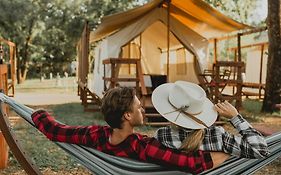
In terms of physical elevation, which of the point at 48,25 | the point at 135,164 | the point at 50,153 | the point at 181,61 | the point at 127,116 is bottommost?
the point at 50,153

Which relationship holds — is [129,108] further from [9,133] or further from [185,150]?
[9,133]

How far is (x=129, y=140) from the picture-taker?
1968mm

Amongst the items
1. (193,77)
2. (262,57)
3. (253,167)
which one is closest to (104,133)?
(253,167)

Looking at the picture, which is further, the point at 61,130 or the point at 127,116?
the point at 61,130

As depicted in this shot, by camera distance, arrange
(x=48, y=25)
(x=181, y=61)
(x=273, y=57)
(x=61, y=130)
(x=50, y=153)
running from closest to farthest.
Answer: (x=61, y=130), (x=50, y=153), (x=273, y=57), (x=181, y=61), (x=48, y=25)

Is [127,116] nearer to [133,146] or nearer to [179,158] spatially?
[133,146]

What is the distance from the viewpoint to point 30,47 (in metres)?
27.2

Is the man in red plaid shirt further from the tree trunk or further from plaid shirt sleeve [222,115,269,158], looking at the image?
the tree trunk

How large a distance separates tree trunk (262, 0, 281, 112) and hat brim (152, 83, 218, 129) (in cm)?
699

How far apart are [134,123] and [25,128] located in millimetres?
4849

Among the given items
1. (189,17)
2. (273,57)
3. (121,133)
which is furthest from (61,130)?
(189,17)

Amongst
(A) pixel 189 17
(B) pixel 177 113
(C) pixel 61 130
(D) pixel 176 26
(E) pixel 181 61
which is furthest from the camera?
(E) pixel 181 61

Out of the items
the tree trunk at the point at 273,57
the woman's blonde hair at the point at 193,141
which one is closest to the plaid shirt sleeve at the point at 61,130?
the woman's blonde hair at the point at 193,141

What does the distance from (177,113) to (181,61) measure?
32.1ft
